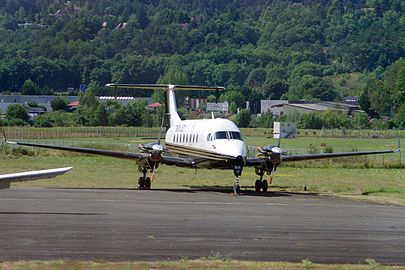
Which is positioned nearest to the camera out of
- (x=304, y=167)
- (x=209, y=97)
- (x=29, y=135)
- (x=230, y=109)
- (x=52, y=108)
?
(x=304, y=167)

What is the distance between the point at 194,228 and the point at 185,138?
A: 17.7m

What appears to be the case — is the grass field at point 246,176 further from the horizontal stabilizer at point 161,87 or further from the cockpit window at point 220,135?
the cockpit window at point 220,135

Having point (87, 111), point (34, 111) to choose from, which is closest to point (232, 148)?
point (87, 111)

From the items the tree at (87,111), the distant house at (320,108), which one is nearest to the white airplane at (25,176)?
the tree at (87,111)

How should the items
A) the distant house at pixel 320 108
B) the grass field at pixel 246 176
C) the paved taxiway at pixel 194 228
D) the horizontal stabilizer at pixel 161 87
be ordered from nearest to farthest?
the paved taxiway at pixel 194 228
the grass field at pixel 246 176
the horizontal stabilizer at pixel 161 87
the distant house at pixel 320 108

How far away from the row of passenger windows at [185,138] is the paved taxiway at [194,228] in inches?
217

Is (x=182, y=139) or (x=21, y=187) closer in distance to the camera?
Answer: (x=21, y=187)

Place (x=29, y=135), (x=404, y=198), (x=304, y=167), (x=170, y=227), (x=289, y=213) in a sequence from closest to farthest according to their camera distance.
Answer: (x=170, y=227)
(x=289, y=213)
(x=404, y=198)
(x=304, y=167)
(x=29, y=135)

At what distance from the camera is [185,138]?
45.9 metres

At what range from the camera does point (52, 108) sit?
140m

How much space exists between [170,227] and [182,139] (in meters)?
17.9

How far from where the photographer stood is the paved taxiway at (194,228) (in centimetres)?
2398

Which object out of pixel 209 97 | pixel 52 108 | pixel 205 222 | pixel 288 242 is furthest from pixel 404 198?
pixel 209 97

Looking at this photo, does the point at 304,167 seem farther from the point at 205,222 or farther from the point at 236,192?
the point at 205,222
